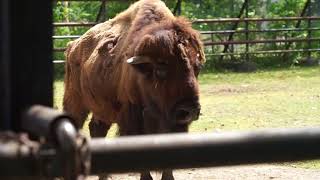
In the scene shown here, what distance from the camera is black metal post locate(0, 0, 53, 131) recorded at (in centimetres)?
177

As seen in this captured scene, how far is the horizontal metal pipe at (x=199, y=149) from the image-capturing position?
5.67 feet

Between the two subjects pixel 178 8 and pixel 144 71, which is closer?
pixel 144 71

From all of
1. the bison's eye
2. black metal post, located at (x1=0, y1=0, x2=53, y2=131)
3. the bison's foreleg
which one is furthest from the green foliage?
black metal post, located at (x1=0, y1=0, x2=53, y2=131)

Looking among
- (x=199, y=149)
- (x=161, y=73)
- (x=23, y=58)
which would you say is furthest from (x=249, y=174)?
(x=23, y=58)

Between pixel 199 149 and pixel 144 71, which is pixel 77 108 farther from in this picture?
pixel 199 149

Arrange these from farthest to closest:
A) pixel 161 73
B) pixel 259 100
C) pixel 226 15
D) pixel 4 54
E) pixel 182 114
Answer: pixel 226 15, pixel 259 100, pixel 161 73, pixel 182 114, pixel 4 54

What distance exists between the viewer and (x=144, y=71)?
5816mm

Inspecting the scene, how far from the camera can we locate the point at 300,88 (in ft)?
51.9

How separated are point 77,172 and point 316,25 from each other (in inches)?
865

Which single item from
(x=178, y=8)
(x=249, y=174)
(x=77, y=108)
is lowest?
(x=249, y=174)

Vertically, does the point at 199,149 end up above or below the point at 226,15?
above

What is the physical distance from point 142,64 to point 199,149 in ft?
13.3

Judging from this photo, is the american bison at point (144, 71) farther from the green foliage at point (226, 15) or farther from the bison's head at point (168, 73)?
the green foliage at point (226, 15)

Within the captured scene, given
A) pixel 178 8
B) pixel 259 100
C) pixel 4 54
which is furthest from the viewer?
pixel 178 8
